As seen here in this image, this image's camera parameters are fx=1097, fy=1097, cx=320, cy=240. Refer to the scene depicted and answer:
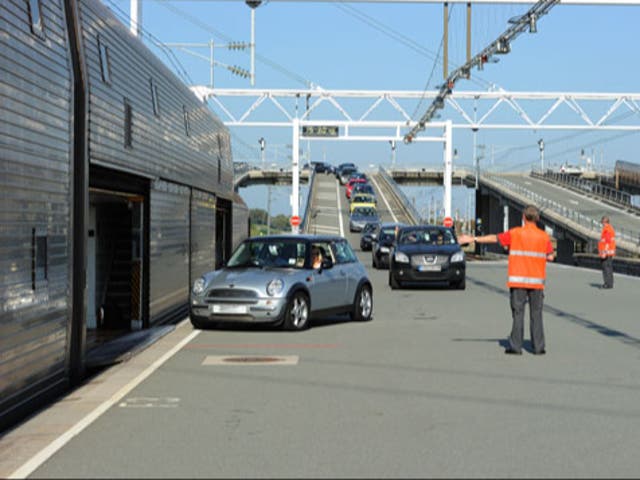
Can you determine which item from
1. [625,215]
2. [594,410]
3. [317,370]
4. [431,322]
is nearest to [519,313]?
[317,370]

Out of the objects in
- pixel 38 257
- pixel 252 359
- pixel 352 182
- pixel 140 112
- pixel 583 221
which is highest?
pixel 352 182

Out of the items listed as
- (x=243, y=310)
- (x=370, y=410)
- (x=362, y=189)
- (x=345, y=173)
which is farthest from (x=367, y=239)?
(x=345, y=173)

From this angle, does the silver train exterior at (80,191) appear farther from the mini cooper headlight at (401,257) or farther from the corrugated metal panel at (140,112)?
the mini cooper headlight at (401,257)

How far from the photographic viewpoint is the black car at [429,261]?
27266mm

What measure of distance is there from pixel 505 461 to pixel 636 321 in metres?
12.1

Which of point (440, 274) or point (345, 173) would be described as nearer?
point (440, 274)

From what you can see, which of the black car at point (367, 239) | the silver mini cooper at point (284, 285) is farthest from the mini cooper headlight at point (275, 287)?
the black car at point (367, 239)

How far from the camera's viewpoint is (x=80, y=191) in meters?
11.0

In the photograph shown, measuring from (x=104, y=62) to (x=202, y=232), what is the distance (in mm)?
10251

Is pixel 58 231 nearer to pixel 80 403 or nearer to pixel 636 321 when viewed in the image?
pixel 80 403

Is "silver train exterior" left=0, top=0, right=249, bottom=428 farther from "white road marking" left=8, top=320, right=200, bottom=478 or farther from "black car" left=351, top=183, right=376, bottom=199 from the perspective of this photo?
"black car" left=351, top=183, right=376, bottom=199

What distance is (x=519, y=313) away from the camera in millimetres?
13156

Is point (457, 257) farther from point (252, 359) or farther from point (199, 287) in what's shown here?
point (252, 359)

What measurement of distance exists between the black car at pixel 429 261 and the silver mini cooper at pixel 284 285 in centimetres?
834
